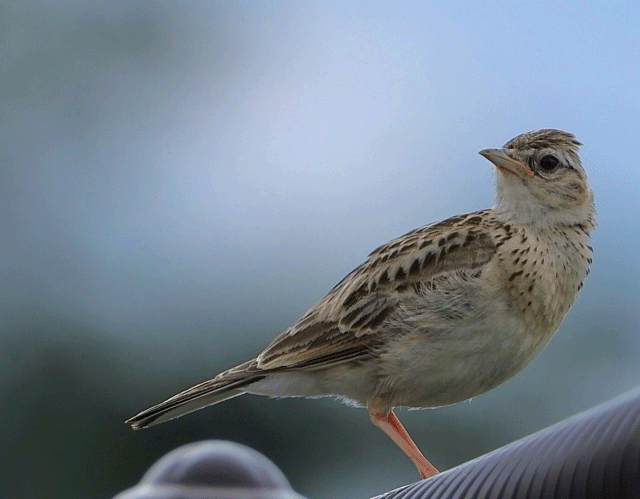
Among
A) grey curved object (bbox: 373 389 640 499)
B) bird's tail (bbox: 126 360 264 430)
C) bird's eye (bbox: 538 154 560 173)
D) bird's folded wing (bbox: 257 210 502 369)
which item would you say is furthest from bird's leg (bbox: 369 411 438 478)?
grey curved object (bbox: 373 389 640 499)

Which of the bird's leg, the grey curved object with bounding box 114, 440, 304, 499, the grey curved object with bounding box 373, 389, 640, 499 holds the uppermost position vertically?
the grey curved object with bounding box 114, 440, 304, 499

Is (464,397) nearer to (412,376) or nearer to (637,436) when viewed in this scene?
(412,376)

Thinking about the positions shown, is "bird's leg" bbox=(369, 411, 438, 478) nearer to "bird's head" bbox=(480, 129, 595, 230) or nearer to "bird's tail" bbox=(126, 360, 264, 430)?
"bird's tail" bbox=(126, 360, 264, 430)

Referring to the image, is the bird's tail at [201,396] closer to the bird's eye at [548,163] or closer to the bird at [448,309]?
the bird at [448,309]

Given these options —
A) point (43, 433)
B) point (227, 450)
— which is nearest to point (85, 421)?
point (43, 433)

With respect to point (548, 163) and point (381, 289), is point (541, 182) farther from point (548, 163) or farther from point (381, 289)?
point (381, 289)

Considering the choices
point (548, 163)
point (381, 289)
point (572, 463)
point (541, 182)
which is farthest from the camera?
point (548, 163)

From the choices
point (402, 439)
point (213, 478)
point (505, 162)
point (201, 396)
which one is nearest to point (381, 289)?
point (402, 439)
